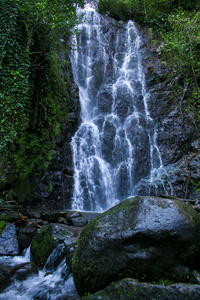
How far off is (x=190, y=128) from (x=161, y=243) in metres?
10.0

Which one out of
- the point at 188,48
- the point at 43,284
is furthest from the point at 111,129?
the point at 43,284

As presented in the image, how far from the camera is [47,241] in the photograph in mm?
4961

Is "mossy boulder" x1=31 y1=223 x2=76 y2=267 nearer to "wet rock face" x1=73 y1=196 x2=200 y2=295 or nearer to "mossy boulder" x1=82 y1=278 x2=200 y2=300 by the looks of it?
"wet rock face" x1=73 y1=196 x2=200 y2=295

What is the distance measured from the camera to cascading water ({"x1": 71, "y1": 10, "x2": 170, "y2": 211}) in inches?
419

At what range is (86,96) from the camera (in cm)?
1443

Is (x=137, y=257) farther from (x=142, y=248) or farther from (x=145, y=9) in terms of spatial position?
(x=145, y=9)

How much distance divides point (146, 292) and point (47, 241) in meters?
3.33

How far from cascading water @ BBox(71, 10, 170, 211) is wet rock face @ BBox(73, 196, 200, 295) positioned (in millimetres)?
7013

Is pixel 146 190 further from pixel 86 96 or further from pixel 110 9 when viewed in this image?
pixel 110 9

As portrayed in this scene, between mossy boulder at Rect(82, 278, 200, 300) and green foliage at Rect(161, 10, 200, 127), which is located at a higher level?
green foliage at Rect(161, 10, 200, 127)

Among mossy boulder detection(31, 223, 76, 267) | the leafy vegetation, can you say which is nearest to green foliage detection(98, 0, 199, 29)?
the leafy vegetation

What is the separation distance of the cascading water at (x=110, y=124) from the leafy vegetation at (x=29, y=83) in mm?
2067

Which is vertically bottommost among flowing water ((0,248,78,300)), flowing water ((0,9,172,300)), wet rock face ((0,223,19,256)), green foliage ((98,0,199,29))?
flowing water ((0,248,78,300))

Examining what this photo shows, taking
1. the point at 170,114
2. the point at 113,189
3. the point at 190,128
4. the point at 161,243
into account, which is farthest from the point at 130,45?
the point at 161,243
